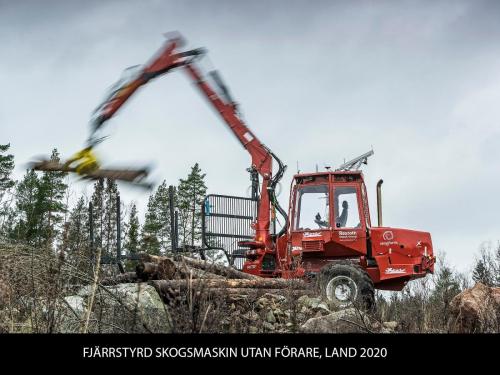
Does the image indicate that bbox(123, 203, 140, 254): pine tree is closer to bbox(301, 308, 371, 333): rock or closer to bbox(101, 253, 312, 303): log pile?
bbox(101, 253, 312, 303): log pile

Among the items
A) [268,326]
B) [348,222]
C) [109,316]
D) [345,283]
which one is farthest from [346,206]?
[109,316]

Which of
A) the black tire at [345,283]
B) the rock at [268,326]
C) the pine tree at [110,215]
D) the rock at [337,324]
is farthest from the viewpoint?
the black tire at [345,283]

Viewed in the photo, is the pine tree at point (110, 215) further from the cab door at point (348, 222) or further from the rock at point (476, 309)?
the rock at point (476, 309)

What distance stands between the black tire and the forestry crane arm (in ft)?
6.84

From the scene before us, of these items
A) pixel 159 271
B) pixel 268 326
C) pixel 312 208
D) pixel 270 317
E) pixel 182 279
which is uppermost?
pixel 312 208

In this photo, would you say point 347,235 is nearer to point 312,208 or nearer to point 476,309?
point 312,208

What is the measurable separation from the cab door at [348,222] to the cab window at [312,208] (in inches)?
8.6

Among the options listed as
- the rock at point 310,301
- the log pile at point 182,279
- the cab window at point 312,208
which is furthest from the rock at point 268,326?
the cab window at point 312,208

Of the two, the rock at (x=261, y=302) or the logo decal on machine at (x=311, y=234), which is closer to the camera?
the rock at (x=261, y=302)

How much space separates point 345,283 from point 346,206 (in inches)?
75.3

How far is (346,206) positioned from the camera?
1450 cm

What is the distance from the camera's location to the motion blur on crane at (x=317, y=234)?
1334 cm

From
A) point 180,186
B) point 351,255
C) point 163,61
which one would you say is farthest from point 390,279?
point 180,186
